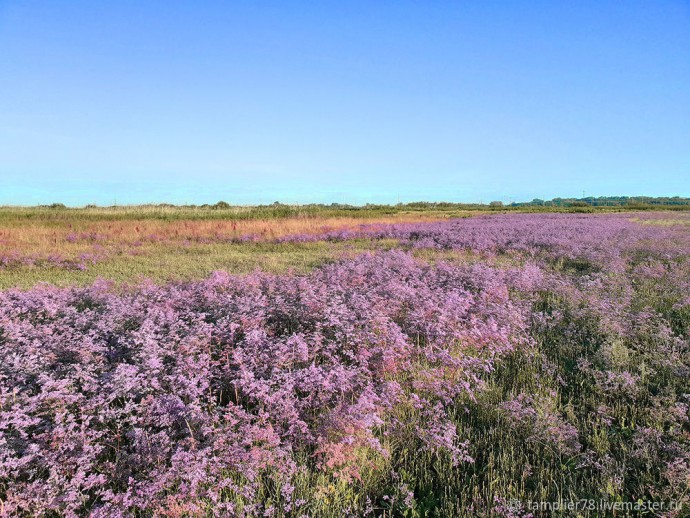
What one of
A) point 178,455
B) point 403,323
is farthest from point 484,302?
point 178,455

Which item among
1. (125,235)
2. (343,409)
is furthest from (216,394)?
(125,235)

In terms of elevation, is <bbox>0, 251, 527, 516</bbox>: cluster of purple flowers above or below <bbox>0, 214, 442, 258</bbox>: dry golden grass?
below

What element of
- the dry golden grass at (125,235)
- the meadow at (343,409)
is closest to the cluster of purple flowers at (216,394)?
the meadow at (343,409)

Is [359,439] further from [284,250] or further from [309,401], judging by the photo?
[284,250]

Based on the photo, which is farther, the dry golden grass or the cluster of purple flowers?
the dry golden grass

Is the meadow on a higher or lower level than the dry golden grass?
lower

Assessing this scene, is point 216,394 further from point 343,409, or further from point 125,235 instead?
point 125,235

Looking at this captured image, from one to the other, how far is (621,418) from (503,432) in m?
1.43

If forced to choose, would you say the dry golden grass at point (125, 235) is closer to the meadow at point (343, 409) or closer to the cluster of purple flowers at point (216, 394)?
the meadow at point (343, 409)

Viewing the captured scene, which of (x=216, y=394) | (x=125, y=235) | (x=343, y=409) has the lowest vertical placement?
(x=216, y=394)

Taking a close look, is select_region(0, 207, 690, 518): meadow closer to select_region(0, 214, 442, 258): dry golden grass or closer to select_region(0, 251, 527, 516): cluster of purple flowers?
select_region(0, 251, 527, 516): cluster of purple flowers

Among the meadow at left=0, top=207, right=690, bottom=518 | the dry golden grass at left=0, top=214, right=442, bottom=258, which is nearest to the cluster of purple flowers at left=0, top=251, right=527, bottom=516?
the meadow at left=0, top=207, right=690, bottom=518

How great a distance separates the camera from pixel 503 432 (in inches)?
152

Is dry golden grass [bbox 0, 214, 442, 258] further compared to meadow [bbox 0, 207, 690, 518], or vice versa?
dry golden grass [bbox 0, 214, 442, 258]
